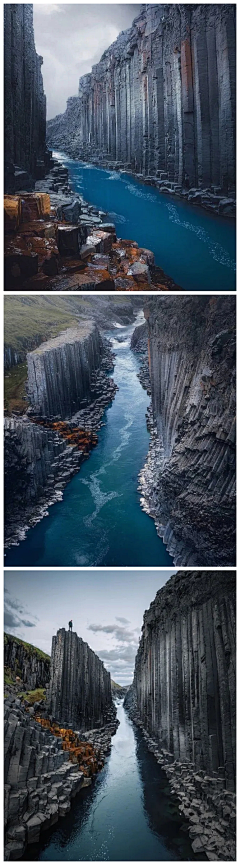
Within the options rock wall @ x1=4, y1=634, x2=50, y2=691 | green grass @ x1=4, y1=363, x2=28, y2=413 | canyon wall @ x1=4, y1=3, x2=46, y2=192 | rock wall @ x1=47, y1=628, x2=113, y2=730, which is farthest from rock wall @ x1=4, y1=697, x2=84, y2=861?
canyon wall @ x1=4, y1=3, x2=46, y2=192

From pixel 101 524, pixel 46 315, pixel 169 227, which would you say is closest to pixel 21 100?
pixel 169 227

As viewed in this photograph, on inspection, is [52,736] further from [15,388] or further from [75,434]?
[15,388]

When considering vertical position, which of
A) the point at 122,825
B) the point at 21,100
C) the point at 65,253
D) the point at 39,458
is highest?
the point at 21,100

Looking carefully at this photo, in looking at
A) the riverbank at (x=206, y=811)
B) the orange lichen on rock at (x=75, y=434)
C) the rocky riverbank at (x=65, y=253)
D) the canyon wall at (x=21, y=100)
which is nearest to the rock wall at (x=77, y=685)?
the riverbank at (x=206, y=811)

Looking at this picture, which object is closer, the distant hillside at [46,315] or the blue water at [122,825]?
the blue water at [122,825]

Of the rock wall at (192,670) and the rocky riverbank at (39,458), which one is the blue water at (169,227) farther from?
the rock wall at (192,670)
